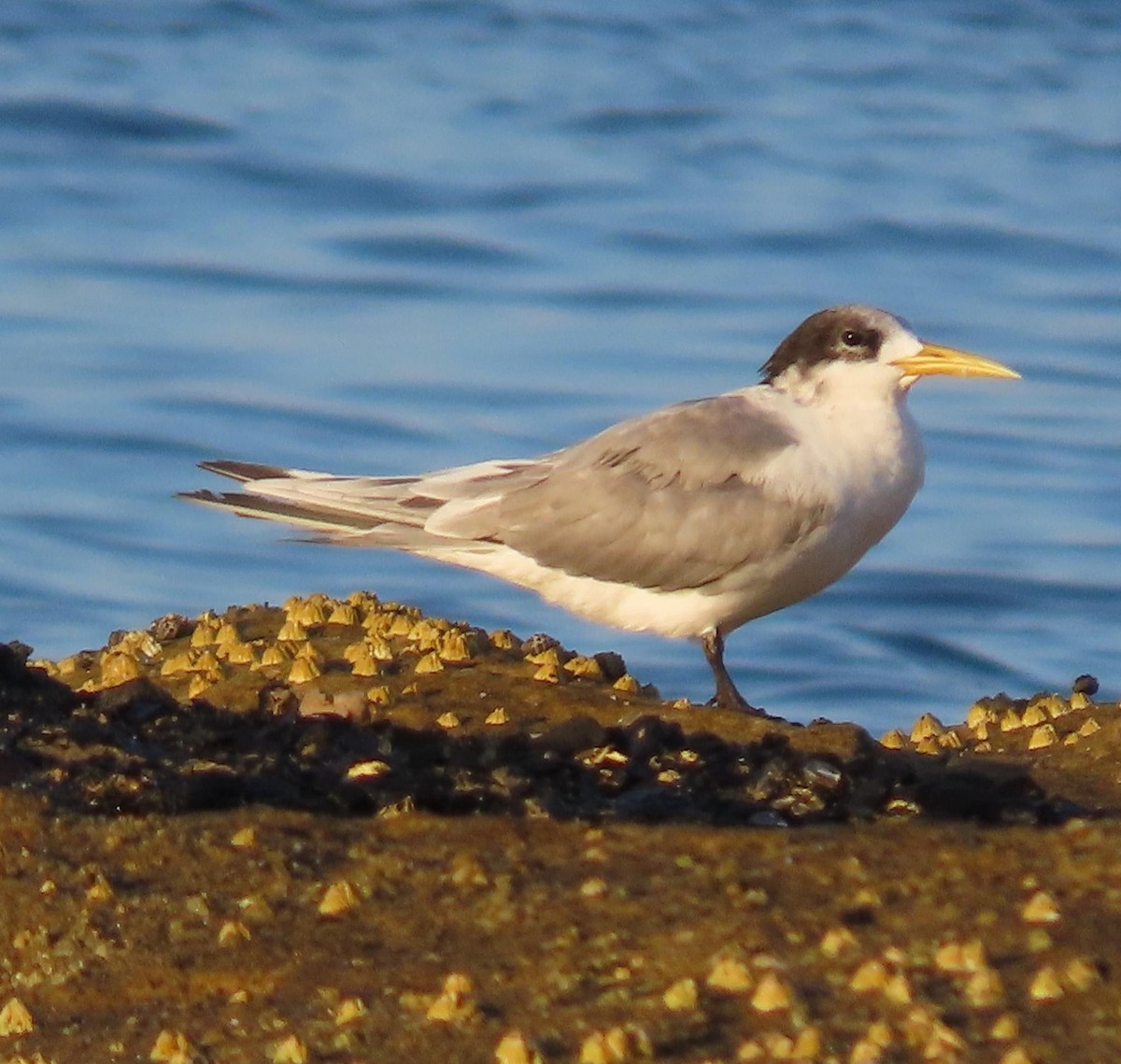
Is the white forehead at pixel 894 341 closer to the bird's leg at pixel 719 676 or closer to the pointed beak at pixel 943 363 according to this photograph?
the pointed beak at pixel 943 363

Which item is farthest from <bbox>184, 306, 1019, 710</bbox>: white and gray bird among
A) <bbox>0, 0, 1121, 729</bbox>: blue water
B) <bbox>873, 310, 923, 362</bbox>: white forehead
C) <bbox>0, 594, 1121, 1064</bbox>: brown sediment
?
<bbox>0, 594, 1121, 1064</bbox>: brown sediment

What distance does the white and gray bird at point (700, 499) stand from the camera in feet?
19.9

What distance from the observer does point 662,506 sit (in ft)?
20.4

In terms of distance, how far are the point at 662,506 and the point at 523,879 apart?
9.01ft

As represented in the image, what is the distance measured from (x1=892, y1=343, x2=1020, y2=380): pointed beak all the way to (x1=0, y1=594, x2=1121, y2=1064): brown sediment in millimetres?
1560

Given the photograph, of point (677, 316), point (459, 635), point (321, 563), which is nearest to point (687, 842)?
point (459, 635)

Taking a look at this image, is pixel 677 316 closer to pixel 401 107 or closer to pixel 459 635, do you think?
pixel 401 107

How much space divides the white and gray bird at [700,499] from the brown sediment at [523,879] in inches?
46.8

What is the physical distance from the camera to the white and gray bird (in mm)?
6059

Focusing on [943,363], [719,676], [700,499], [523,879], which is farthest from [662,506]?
[523,879]

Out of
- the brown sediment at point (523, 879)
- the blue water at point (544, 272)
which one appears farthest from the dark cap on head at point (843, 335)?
the blue water at point (544, 272)

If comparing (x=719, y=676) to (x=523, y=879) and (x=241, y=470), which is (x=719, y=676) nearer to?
(x=241, y=470)

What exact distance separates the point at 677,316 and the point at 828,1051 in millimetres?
10672

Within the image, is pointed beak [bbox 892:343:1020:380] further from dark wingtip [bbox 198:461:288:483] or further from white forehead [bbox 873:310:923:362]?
dark wingtip [bbox 198:461:288:483]
